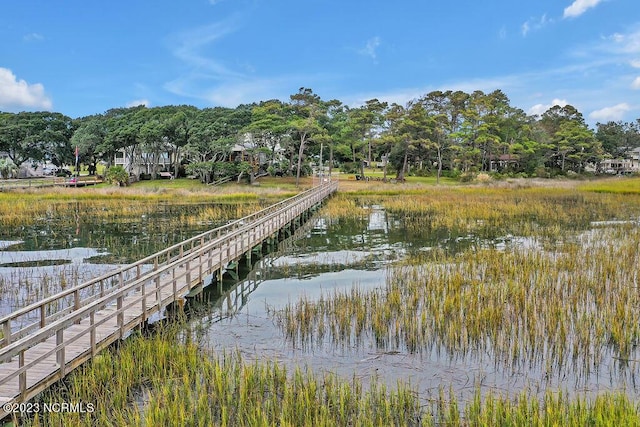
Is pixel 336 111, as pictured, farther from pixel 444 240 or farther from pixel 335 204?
pixel 444 240

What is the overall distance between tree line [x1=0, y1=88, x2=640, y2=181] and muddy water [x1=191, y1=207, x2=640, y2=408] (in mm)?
38527

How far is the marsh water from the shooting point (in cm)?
787

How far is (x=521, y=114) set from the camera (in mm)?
79875

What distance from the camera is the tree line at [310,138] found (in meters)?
56.9

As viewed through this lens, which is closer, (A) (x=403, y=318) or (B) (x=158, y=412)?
(B) (x=158, y=412)

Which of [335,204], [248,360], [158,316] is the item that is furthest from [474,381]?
[335,204]

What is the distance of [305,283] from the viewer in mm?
14719

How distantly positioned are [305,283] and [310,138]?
148 ft

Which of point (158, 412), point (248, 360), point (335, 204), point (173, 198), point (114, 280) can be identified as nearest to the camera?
Result: point (158, 412)

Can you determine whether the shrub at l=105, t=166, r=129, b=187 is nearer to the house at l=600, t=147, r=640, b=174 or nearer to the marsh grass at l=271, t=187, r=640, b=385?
the marsh grass at l=271, t=187, r=640, b=385

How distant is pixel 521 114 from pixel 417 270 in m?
73.2

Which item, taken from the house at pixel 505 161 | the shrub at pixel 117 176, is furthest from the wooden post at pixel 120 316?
the house at pixel 505 161

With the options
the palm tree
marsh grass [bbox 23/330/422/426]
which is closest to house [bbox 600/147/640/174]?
the palm tree

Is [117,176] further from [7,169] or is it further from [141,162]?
[7,169]
